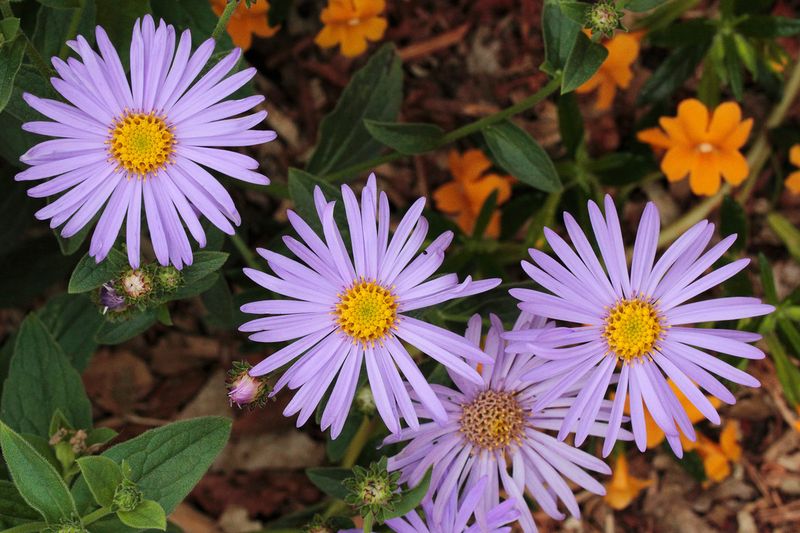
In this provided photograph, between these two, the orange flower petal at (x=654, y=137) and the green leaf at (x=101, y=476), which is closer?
the green leaf at (x=101, y=476)

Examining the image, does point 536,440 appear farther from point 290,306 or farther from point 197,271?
point 197,271

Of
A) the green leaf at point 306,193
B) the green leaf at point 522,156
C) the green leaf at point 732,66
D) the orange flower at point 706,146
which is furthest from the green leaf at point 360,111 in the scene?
the green leaf at point 732,66

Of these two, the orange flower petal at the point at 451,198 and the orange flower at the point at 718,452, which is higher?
the orange flower petal at the point at 451,198

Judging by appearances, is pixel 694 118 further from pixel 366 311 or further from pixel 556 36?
pixel 366 311

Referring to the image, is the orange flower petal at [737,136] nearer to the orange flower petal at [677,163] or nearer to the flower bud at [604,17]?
the orange flower petal at [677,163]

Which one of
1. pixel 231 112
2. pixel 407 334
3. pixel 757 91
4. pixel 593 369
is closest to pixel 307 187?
pixel 231 112

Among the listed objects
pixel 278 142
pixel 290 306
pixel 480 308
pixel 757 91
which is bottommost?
pixel 290 306

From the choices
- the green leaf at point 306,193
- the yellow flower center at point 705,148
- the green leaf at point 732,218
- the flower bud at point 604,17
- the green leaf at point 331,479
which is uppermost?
the yellow flower center at point 705,148
